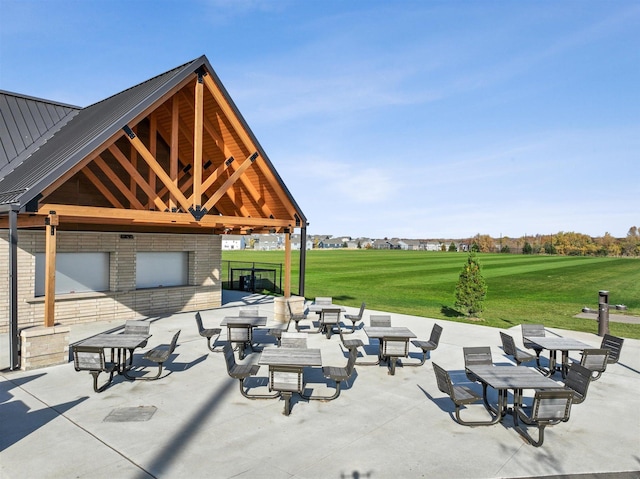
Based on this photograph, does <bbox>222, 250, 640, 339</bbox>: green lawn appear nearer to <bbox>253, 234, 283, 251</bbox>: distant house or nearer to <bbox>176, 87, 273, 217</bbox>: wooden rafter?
<bbox>176, 87, 273, 217</bbox>: wooden rafter

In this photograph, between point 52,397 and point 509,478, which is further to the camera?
point 52,397

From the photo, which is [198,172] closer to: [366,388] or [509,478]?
[366,388]

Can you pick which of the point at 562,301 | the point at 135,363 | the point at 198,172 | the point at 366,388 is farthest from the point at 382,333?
the point at 562,301

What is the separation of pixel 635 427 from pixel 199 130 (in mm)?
11561

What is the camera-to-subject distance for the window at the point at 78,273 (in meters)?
13.4

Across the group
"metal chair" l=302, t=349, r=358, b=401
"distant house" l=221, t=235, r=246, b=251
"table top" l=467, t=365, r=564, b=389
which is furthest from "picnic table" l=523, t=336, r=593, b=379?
"distant house" l=221, t=235, r=246, b=251

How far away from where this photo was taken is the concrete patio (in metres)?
5.47

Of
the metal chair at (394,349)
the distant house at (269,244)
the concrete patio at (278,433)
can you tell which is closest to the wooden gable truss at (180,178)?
the concrete patio at (278,433)

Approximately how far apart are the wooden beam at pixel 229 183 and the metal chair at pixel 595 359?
382 inches

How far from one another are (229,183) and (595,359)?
1012 centimetres

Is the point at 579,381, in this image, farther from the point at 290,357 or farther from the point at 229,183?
the point at 229,183

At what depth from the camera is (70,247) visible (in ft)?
45.9

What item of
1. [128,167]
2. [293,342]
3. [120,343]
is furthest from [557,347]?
[128,167]

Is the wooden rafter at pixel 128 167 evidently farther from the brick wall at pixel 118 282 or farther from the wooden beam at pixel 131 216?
the brick wall at pixel 118 282
